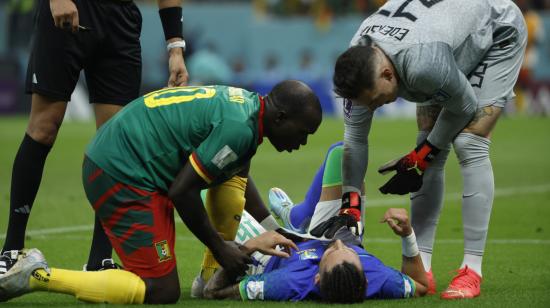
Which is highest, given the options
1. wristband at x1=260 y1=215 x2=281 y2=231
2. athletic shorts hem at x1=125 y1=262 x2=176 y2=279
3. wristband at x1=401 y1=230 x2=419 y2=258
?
athletic shorts hem at x1=125 y1=262 x2=176 y2=279

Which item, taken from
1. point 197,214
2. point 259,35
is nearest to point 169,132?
point 197,214

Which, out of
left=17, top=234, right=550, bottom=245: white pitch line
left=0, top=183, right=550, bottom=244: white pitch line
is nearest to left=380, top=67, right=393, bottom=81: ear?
left=17, top=234, right=550, bottom=245: white pitch line

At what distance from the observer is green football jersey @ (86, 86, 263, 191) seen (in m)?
5.47

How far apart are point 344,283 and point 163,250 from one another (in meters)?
1.00

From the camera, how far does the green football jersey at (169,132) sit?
17.9ft

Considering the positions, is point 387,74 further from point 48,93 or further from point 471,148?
point 48,93

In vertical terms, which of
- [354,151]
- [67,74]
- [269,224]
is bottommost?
[269,224]

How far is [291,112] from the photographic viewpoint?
215 inches

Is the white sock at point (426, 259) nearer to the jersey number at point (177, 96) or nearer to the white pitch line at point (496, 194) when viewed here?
the jersey number at point (177, 96)

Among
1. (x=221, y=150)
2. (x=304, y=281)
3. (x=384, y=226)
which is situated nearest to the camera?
(x=221, y=150)

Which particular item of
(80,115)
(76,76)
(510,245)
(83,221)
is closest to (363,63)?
(76,76)

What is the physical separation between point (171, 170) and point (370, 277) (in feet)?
4.07

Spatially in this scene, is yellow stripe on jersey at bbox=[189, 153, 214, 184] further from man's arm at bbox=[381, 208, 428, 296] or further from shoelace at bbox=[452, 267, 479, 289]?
shoelace at bbox=[452, 267, 479, 289]

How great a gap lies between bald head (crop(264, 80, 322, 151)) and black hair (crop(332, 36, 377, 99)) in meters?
0.20
